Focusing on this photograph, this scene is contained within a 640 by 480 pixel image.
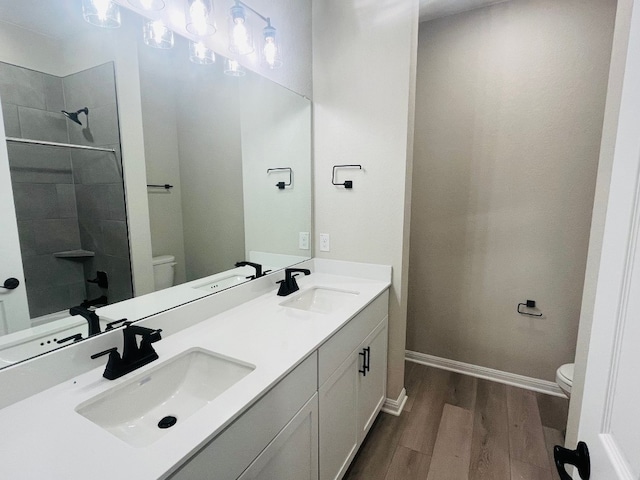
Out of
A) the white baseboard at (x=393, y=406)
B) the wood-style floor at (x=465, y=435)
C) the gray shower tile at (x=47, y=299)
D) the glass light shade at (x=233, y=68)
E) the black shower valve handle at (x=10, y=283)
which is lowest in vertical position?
the wood-style floor at (x=465, y=435)

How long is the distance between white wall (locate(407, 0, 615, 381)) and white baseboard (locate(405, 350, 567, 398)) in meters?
0.05

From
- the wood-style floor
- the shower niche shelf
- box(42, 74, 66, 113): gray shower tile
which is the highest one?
box(42, 74, 66, 113): gray shower tile

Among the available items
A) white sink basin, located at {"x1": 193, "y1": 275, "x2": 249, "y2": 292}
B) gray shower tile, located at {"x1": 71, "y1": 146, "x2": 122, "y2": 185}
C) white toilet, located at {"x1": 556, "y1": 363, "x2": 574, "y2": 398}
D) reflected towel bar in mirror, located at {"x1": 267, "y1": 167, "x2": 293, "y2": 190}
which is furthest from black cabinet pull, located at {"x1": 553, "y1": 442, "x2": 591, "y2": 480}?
reflected towel bar in mirror, located at {"x1": 267, "y1": 167, "x2": 293, "y2": 190}

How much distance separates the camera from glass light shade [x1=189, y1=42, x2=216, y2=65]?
1.34 meters

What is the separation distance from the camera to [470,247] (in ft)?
7.72

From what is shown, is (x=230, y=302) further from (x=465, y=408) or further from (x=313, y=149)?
(x=465, y=408)

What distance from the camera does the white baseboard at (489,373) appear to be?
7.36 ft

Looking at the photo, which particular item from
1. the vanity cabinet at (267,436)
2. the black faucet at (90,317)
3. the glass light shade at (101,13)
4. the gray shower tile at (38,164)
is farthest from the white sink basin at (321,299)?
the glass light shade at (101,13)

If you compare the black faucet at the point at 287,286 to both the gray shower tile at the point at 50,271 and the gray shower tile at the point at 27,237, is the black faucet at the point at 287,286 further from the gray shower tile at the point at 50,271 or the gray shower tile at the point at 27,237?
the gray shower tile at the point at 27,237

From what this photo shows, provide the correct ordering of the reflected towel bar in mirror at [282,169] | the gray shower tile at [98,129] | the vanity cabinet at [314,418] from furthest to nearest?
1. the reflected towel bar in mirror at [282,169]
2. the gray shower tile at [98,129]
3. the vanity cabinet at [314,418]

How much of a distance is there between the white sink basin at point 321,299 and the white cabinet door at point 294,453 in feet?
2.13

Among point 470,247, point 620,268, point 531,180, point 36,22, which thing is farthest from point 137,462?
point 531,180

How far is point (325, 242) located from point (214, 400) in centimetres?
141

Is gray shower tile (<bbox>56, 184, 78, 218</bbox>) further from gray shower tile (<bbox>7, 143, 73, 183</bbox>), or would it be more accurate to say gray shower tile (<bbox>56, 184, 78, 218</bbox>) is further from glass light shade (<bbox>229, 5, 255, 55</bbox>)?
glass light shade (<bbox>229, 5, 255, 55</bbox>)
